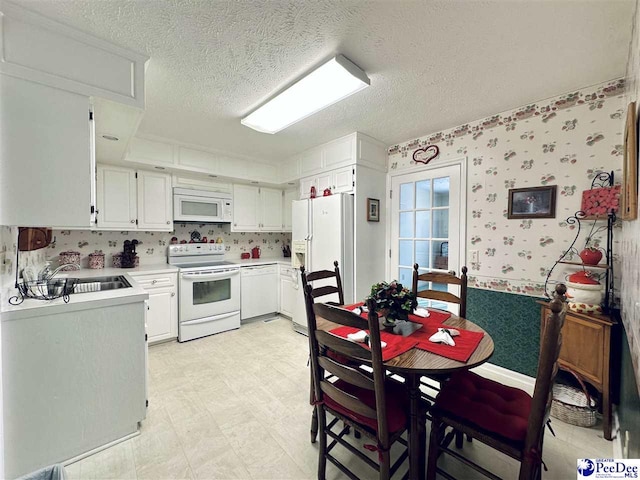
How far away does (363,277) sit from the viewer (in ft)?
10.6

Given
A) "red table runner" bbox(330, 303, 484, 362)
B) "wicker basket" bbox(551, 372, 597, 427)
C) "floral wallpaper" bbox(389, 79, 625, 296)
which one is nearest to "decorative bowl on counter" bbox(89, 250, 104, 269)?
"red table runner" bbox(330, 303, 484, 362)

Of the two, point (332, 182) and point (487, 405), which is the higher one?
point (332, 182)

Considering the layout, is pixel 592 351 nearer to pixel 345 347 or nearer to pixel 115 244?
pixel 345 347

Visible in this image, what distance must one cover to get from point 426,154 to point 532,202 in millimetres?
1152

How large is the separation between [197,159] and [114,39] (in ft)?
6.35

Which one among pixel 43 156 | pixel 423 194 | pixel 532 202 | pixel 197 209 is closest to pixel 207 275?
pixel 197 209

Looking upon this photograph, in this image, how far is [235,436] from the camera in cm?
177

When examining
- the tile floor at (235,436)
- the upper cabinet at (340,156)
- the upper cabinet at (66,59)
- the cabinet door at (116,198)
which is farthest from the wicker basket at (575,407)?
the cabinet door at (116,198)

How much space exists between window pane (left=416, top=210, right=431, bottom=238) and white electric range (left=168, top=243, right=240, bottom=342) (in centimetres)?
243

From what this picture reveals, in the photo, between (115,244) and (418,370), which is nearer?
(418,370)

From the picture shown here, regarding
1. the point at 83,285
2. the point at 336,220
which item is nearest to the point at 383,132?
the point at 336,220

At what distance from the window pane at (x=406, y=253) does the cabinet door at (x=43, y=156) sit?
9.72 ft

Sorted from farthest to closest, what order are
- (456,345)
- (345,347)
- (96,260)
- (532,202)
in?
(96,260) → (532,202) → (456,345) → (345,347)

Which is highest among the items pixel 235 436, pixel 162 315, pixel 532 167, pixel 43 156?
pixel 532 167
